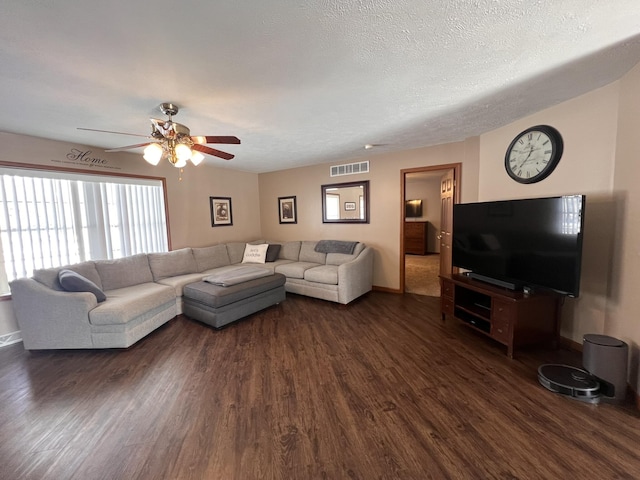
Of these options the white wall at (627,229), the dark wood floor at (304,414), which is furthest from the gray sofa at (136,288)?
the white wall at (627,229)

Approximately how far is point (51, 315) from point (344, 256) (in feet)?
12.3

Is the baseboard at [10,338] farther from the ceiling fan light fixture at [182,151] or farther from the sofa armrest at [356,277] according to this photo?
the sofa armrest at [356,277]

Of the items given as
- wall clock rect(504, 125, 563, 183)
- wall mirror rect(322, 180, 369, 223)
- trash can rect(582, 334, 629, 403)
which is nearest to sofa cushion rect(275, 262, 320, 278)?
wall mirror rect(322, 180, 369, 223)

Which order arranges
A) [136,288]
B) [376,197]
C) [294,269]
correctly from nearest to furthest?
[136,288] < [294,269] < [376,197]

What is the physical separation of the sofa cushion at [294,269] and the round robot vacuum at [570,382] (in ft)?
10.3

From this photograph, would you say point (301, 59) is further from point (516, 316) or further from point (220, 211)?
point (220, 211)

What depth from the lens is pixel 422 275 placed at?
562 cm

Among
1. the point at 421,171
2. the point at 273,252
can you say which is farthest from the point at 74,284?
the point at 421,171

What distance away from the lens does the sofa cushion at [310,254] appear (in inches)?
190

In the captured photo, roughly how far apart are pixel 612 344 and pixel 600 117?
187 centimetres

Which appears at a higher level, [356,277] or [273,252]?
[273,252]

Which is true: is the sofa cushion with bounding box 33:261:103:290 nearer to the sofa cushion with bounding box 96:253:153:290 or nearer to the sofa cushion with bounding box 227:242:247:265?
the sofa cushion with bounding box 96:253:153:290

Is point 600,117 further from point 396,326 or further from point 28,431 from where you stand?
point 28,431

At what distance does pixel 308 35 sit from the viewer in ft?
4.79
